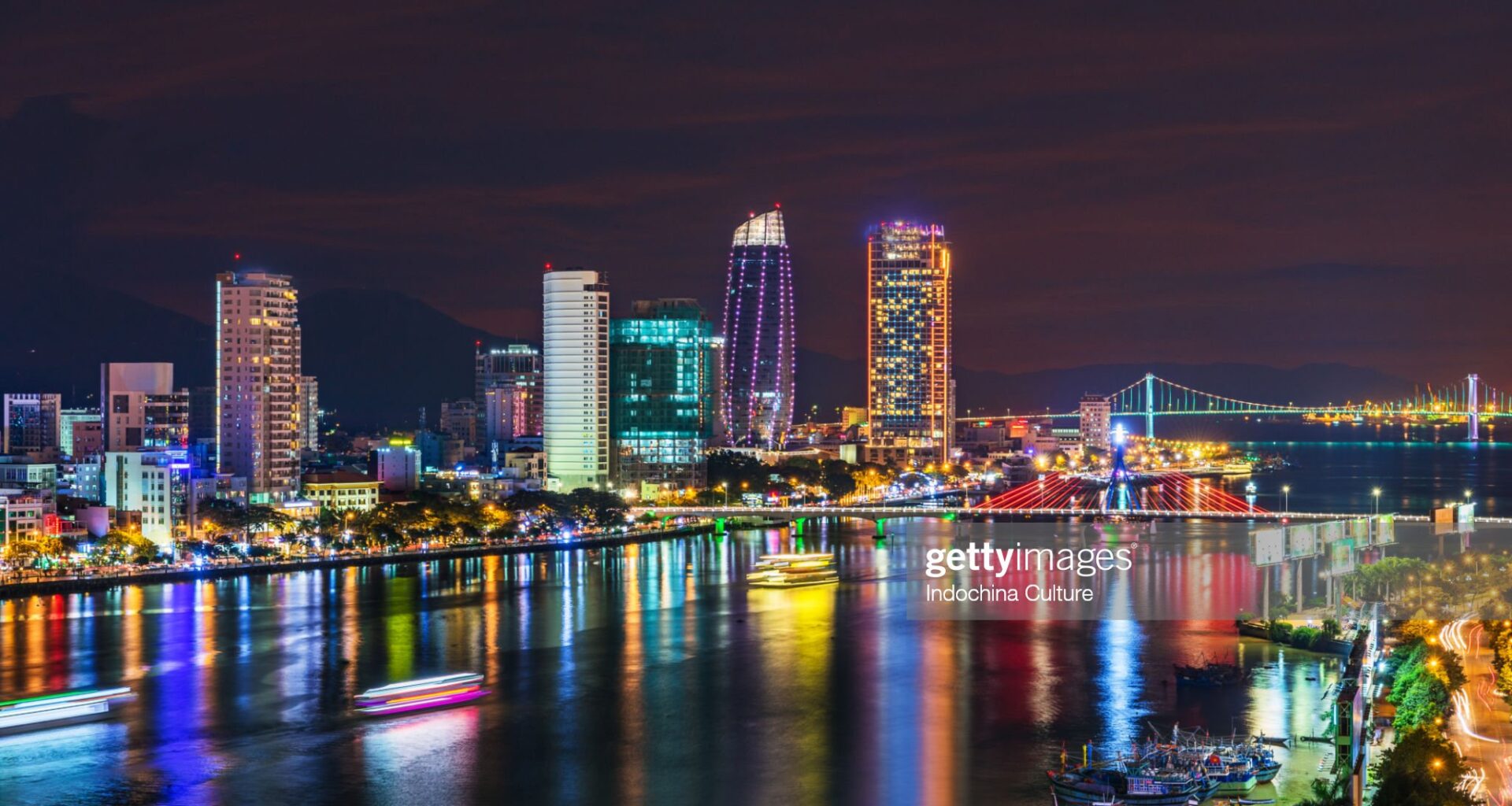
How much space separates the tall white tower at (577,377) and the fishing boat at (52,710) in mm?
16915

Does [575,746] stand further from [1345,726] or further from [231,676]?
[1345,726]

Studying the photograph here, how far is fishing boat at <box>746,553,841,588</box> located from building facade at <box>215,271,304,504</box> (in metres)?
8.49

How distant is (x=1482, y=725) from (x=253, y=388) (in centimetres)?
1848

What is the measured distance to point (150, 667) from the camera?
12.6 metres

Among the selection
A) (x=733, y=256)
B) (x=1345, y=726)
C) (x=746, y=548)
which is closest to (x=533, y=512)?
(x=746, y=548)

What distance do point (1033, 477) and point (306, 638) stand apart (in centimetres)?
2746

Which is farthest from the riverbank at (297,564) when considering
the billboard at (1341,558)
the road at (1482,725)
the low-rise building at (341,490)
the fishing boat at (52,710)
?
the road at (1482,725)

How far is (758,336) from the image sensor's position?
147 feet

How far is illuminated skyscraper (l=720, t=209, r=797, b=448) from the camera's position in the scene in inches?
1741

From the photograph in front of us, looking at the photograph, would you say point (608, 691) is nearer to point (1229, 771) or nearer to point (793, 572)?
point (1229, 771)

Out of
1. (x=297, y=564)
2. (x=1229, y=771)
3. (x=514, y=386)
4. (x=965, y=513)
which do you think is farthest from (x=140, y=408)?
(x=1229, y=771)

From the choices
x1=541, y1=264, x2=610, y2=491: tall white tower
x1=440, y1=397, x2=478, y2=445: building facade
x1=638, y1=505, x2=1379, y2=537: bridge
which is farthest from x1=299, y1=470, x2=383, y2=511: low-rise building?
x1=440, y1=397, x2=478, y2=445: building facade

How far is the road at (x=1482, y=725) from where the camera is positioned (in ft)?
27.4

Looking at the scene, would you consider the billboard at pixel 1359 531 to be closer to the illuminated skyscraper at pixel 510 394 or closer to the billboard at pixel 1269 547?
the billboard at pixel 1269 547
